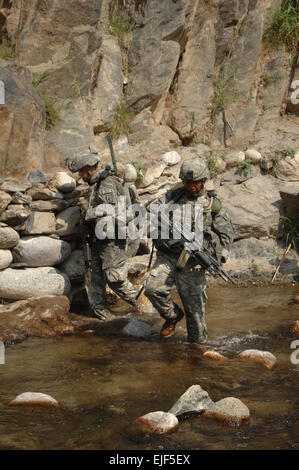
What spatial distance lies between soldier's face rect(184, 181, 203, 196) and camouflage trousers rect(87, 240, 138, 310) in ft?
4.41

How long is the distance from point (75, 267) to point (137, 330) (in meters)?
1.42

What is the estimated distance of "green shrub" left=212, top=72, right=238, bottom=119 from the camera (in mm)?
9922

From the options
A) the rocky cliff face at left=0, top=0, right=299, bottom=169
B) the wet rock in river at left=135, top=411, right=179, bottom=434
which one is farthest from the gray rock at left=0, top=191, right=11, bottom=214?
the wet rock in river at left=135, top=411, right=179, bottom=434

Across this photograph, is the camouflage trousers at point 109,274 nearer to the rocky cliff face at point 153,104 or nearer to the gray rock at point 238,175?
the rocky cliff face at point 153,104

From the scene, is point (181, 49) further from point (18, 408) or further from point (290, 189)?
point (18, 408)

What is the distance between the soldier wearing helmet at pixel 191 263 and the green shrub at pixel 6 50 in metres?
4.04

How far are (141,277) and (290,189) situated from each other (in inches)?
120

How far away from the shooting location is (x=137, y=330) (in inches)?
203

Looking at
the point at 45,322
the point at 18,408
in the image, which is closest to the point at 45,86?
the point at 45,322

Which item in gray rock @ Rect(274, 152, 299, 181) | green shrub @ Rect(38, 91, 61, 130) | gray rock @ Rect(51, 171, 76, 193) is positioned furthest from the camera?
gray rock @ Rect(274, 152, 299, 181)

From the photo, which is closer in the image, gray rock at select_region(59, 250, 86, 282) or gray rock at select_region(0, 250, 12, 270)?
gray rock at select_region(0, 250, 12, 270)

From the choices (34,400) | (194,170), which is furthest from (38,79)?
(34,400)

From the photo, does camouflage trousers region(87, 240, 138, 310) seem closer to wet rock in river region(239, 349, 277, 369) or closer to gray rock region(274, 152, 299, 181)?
wet rock in river region(239, 349, 277, 369)

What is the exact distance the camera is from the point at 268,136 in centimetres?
983
